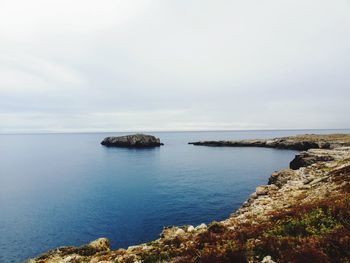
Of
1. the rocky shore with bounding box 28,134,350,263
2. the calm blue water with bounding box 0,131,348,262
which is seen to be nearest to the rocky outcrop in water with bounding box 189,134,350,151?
the calm blue water with bounding box 0,131,348,262

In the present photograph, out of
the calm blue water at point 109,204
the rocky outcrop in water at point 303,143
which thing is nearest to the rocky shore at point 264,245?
the calm blue water at point 109,204

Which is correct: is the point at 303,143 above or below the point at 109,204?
above

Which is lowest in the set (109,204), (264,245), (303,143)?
(109,204)

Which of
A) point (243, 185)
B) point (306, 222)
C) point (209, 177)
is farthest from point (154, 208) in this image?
point (306, 222)

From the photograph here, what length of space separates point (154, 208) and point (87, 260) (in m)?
30.7

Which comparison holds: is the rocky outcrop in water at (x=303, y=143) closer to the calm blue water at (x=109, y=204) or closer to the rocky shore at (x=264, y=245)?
the calm blue water at (x=109, y=204)

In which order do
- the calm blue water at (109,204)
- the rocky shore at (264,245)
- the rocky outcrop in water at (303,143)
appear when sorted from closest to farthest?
the rocky shore at (264,245), the calm blue water at (109,204), the rocky outcrop in water at (303,143)

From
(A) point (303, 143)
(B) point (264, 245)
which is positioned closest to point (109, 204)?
(B) point (264, 245)

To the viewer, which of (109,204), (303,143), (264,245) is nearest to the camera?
(264,245)

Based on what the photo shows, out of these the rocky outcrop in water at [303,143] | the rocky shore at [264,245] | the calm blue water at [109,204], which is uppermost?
the rocky shore at [264,245]

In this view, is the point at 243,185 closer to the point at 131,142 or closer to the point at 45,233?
the point at 45,233

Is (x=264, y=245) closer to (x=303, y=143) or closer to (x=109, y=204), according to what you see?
(x=109, y=204)

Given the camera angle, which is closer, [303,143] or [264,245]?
[264,245]

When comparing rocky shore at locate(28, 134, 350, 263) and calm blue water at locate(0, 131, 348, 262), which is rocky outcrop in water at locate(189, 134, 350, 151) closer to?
calm blue water at locate(0, 131, 348, 262)
